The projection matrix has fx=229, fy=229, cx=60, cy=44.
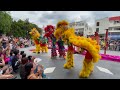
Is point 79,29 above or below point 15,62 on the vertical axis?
above

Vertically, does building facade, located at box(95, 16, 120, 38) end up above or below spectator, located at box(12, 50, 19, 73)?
above

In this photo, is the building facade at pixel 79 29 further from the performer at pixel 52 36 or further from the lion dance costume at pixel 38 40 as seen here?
the lion dance costume at pixel 38 40

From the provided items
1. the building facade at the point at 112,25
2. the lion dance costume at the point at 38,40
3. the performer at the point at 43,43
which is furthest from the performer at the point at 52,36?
the building facade at the point at 112,25

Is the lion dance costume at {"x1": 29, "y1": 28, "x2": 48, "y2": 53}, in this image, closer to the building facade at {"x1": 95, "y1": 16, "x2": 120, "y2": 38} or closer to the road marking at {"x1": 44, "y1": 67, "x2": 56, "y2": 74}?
the road marking at {"x1": 44, "y1": 67, "x2": 56, "y2": 74}

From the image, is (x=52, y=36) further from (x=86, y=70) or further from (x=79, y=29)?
(x=86, y=70)

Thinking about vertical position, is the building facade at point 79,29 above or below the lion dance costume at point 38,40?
above

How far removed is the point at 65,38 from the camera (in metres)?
6.34

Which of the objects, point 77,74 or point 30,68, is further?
point 77,74

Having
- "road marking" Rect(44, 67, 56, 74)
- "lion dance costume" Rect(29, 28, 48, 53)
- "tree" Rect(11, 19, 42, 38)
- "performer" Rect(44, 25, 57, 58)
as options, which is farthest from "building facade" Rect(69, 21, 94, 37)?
"tree" Rect(11, 19, 42, 38)

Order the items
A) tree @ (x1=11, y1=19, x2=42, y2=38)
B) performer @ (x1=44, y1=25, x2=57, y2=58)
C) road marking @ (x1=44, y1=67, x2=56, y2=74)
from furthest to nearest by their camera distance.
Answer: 1. tree @ (x1=11, y1=19, x2=42, y2=38)
2. performer @ (x1=44, y1=25, x2=57, y2=58)
3. road marking @ (x1=44, y1=67, x2=56, y2=74)

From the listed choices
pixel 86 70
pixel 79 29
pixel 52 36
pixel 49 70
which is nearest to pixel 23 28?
pixel 79 29
